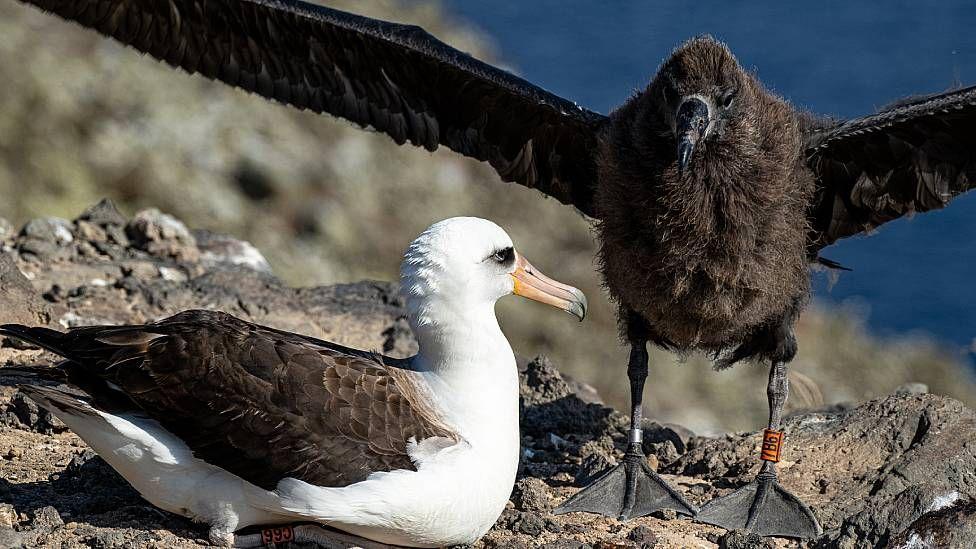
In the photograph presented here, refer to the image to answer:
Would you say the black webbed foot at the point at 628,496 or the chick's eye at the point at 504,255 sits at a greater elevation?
the chick's eye at the point at 504,255

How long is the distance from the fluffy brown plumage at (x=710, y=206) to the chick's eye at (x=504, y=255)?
3.02 ft

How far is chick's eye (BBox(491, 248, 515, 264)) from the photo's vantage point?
5699 millimetres

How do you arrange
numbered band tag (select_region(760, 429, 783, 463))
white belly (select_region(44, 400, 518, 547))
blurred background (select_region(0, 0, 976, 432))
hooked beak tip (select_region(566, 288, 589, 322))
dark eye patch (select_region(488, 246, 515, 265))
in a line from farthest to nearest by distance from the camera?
1. blurred background (select_region(0, 0, 976, 432))
2. numbered band tag (select_region(760, 429, 783, 463))
3. hooked beak tip (select_region(566, 288, 589, 322))
4. dark eye patch (select_region(488, 246, 515, 265))
5. white belly (select_region(44, 400, 518, 547))

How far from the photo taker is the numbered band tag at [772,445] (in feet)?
22.1

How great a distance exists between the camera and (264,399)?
527 centimetres

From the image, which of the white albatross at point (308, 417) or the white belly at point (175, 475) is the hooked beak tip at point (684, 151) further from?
the white belly at point (175, 475)

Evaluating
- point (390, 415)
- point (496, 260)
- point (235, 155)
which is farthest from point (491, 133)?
point (235, 155)

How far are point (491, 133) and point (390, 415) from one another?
292cm

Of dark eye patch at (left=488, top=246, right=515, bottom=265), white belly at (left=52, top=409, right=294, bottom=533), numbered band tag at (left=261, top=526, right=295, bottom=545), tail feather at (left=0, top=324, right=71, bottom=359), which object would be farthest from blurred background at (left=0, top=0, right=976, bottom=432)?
tail feather at (left=0, top=324, right=71, bottom=359)

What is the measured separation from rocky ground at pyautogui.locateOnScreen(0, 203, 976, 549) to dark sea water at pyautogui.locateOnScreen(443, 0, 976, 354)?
11.2 meters

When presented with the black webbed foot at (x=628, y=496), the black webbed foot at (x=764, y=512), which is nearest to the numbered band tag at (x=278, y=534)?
the black webbed foot at (x=628, y=496)

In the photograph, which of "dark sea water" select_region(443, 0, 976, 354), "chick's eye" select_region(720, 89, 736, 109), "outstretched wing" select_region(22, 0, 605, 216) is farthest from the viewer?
"dark sea water" select_region(443, 0, 976, 354)

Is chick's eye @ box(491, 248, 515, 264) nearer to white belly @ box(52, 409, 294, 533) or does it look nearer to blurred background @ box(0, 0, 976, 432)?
white belly @ box(52, 409, 294, 533)

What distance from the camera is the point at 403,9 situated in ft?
66.9
